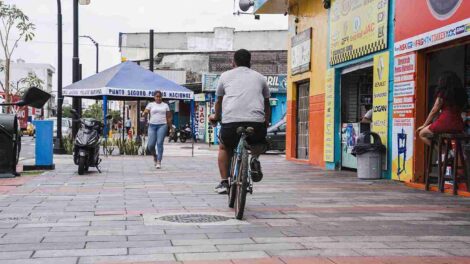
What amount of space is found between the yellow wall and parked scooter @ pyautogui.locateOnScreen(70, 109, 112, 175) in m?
5.77

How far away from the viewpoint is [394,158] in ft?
36.1

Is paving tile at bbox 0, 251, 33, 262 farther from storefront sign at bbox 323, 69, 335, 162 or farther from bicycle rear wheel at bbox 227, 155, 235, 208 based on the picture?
storefront sign at bbox 323, 69, 335, 162

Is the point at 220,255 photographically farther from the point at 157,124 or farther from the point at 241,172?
the point at 157,124

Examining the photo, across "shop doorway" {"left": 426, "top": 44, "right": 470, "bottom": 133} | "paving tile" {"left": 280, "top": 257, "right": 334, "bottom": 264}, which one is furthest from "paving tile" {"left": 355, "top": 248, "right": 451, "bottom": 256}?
"shop doorway" {"left": 426, "top": 44, "right": 470, "bottom": 133}

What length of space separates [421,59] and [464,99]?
1394 mm

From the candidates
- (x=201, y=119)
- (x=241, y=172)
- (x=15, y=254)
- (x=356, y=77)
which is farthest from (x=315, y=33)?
(x=201, y=119)

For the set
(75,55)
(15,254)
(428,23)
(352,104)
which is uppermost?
(75,55)

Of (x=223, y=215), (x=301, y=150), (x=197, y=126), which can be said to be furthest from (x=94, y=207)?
(x=197, y=126)

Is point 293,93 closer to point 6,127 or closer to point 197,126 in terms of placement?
point 6,127

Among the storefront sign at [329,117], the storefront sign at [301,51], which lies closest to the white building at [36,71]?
the storefront sign at [301,51]

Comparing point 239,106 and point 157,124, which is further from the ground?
point 239,106

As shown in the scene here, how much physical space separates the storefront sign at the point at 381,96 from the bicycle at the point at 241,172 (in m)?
5.13

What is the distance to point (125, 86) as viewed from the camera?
62.7 feet

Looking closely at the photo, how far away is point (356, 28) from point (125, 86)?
28.5ft
